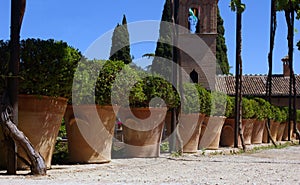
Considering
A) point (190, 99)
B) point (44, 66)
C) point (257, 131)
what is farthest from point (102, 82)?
point (257, 131)

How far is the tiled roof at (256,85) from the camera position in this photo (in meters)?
49.2

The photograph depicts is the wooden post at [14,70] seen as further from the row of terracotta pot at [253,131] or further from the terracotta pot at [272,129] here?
the terracotta pot at [272,129]

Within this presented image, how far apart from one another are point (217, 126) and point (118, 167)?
903 centimetres

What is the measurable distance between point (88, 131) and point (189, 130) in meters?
5.93

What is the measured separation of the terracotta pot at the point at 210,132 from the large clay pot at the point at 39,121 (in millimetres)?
9297

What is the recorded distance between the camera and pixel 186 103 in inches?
626

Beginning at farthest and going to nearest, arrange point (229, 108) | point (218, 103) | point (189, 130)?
1. point (229, 108)
2. point (218, 103)
3. point (189, 130)

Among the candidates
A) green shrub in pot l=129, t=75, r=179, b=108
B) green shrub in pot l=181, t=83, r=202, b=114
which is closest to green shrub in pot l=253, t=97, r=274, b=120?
green shrub in pot l=181, t=83, r=202, b=114

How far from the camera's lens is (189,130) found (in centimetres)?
1662

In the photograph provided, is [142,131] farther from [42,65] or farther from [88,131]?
[42,65]

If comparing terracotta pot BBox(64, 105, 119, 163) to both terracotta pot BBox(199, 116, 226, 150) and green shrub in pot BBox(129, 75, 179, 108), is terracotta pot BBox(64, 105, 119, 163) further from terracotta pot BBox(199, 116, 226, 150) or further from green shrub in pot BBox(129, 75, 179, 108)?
terracotta pot BBox(199, 116, 226, 150)

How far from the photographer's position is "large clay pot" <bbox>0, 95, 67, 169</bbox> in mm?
9281

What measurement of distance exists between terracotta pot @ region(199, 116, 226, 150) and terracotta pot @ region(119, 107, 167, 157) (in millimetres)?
4676

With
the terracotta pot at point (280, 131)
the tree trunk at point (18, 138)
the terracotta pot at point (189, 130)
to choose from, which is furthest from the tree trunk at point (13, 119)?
the terracotta pot at point (280, 131)
